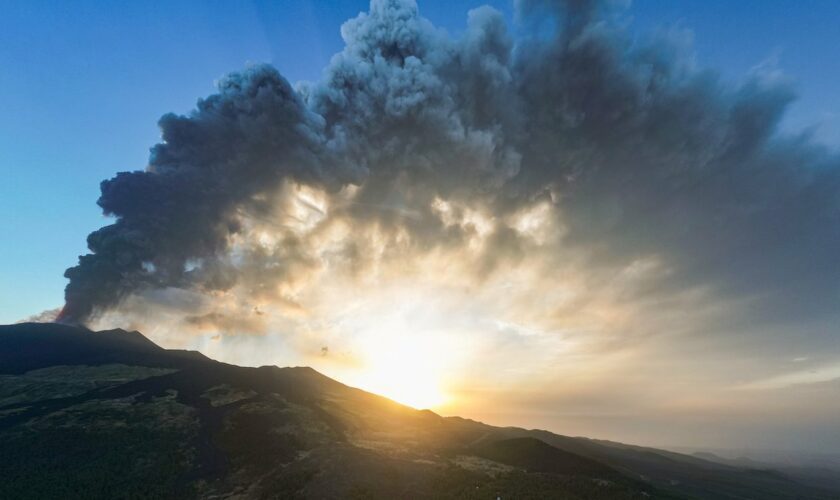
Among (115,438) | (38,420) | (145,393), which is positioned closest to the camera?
(115,438)

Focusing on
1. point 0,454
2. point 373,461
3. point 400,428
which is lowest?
point 0,454

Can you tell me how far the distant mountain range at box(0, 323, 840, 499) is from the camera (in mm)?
53219

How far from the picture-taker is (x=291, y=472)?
186 ft

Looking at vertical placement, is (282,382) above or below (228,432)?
above

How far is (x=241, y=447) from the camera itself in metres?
67.6

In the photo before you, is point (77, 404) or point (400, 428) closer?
point (77, 404)

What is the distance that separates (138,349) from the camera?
130m

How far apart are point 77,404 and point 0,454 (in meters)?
20.7

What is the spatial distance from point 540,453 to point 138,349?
416ft

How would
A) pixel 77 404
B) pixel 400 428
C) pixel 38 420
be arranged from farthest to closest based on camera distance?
pixel 400 428
pixel 77 404
pixel 38 420

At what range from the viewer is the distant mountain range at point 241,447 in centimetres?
5322

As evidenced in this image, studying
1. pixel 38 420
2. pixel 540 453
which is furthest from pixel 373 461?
pixel 38 420

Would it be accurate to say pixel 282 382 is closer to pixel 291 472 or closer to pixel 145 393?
pixel 145 393

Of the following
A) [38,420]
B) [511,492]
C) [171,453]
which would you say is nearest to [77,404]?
[38,420]
